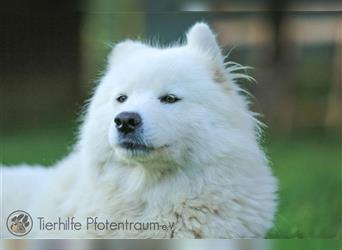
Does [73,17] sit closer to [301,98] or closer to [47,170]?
[47,170]

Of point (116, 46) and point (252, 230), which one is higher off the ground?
point (116, 46)

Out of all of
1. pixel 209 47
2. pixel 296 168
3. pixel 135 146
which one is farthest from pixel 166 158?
pixel 296 168

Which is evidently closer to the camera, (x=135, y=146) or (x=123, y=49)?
(x=135, y=146)

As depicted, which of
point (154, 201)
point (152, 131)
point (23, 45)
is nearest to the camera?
point (152, 131)

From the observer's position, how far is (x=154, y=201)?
405 cm

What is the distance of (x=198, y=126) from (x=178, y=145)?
0.56ft

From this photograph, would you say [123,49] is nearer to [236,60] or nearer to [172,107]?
[172,107]

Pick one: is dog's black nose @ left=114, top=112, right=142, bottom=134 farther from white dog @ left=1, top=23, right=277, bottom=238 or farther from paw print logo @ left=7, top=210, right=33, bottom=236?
paw print logo @ left=7, top=210, right=33, bottom=236

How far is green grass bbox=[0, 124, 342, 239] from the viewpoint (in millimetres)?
4293

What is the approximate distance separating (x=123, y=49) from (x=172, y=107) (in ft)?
2.18

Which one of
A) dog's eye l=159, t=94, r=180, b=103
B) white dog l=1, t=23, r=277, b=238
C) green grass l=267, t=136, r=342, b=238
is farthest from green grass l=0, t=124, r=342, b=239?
dog's eye l=159, t=94, r=180, b=103

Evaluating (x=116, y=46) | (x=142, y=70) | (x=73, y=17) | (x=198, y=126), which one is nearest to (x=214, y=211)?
(x=198, y=126)

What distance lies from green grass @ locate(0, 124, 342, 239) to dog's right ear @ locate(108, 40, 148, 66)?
1.84ft

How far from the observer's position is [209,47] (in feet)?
13.2
